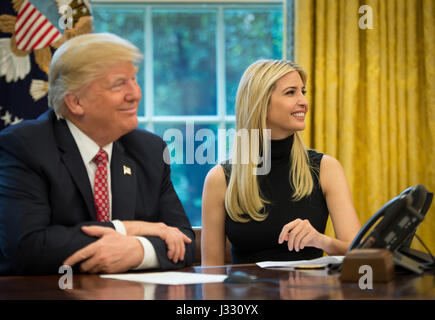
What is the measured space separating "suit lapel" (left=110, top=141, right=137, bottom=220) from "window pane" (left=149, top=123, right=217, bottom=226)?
222 cm

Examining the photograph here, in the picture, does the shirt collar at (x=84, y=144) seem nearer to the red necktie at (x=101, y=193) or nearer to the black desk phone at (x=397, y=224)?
the red necktie at (x=101, y=193)

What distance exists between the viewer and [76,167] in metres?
1.59

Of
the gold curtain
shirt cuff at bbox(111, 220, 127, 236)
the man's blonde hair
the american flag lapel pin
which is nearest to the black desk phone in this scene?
shirt cuff at bbox(111, 220, 127, 236)

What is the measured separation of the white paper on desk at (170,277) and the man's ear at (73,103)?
21.5 inches

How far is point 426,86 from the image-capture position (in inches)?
148

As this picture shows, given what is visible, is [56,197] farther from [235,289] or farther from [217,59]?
[217,59]

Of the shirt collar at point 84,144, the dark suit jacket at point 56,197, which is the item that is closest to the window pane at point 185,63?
the dark suit jacket at point 56,197

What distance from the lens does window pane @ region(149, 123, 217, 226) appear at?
13.1 ft

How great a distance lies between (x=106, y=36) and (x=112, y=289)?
84 centimetres

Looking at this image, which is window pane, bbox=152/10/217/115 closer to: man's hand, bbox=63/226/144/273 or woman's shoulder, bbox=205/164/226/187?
woman's shoulder, bbox=205/164/226/187

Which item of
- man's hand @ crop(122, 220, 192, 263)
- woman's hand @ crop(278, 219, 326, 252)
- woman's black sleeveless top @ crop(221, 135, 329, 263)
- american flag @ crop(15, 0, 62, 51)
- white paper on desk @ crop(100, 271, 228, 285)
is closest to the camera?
white paper on desk @ crop(100, 271, 228, 285)

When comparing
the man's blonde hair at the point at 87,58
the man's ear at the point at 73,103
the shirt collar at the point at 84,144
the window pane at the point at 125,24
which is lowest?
the shirt collar at the point at 84,144

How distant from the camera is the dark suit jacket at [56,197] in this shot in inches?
56.2

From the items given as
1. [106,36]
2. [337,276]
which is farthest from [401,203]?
[106,36]
